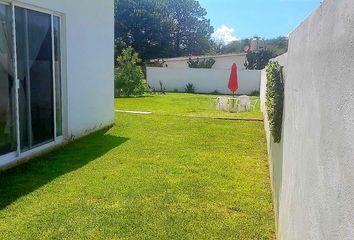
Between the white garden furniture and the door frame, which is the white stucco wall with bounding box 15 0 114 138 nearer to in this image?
the door frame

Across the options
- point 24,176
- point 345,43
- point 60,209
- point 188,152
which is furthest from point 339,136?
point 188,152

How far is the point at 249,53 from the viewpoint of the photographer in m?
35.1

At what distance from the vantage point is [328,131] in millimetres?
1619

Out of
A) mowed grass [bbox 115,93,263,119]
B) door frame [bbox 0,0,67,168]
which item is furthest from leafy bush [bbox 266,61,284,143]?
mowed grass [bbox 115,93,263,119]

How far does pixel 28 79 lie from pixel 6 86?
2.28ft

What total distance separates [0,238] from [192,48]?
52691 millimetres

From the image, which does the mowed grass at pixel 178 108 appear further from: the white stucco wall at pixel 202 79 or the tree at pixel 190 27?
the tree at pixel 190 27

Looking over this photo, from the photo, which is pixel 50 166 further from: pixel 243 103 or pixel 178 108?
pixel 243 103

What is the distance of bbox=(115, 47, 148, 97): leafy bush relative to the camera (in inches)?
886

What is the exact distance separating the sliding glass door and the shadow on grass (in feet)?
1.34

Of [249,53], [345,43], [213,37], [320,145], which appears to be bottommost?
[320,145]

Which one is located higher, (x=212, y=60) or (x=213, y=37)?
(x=213, y=37)

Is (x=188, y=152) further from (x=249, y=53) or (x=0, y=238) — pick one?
(x=249, y=53)

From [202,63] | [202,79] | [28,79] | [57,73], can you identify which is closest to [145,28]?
[202,63]
